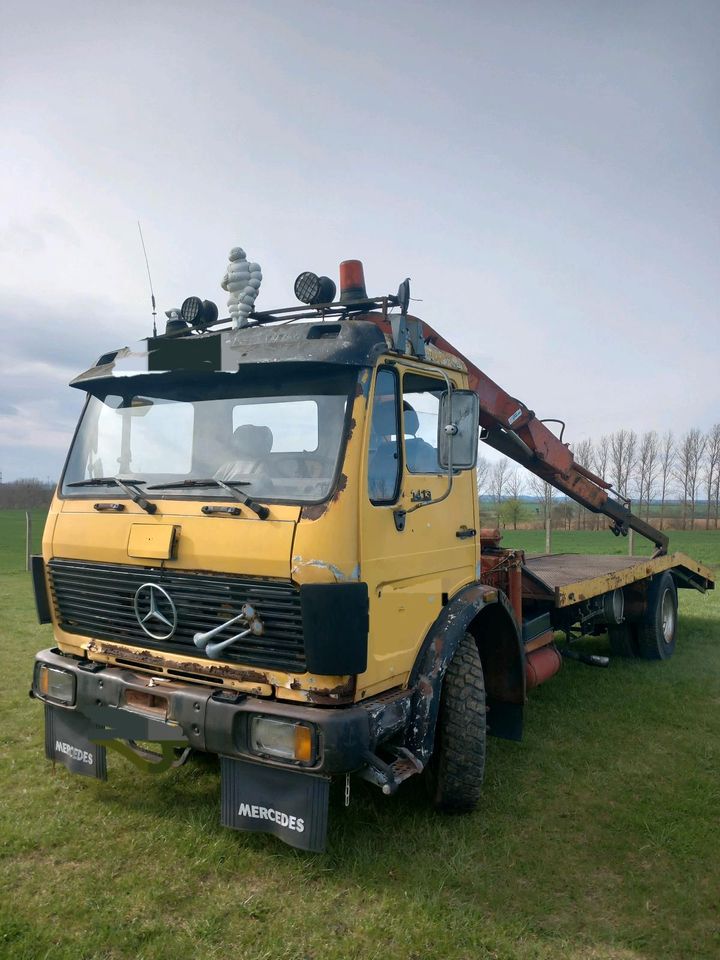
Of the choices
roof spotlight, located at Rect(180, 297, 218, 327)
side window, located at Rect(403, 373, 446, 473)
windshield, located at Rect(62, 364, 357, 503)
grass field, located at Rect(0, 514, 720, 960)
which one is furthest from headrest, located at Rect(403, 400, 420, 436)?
grass field, located at Rect(0, 514, 720, 960)

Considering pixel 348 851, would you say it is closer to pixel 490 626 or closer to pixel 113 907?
pixel 113 907

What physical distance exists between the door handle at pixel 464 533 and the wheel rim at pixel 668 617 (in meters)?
4.78

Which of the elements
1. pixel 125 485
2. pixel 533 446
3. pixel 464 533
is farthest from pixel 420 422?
pixel 533 446

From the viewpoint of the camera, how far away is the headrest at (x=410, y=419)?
3.77 m

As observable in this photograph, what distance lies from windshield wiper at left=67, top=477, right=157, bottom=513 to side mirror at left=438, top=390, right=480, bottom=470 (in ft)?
4.92

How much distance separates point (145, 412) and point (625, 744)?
4.12m

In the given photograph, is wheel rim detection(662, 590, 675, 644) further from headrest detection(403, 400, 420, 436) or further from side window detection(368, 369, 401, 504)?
side window detection(368, 369, 401, 504)

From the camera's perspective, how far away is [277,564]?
318cm

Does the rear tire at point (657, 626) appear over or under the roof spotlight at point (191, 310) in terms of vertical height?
under

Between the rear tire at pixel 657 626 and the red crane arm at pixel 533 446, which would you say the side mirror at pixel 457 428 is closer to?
the red crane arm at pixel 533 446

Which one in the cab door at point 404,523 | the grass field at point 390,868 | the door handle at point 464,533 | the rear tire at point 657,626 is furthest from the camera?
the rear tire at point 657,626

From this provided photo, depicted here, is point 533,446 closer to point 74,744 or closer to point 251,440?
point 251,440

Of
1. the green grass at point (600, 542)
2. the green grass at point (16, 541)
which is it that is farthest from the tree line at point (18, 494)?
the green grass at point (600, 542)

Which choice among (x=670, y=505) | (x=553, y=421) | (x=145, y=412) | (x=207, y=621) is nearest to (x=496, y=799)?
(x=207, y=621)
